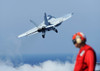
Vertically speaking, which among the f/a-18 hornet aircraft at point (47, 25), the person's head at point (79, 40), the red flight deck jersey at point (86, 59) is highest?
the f/a-18 hornet aircraft at point (47, 25)

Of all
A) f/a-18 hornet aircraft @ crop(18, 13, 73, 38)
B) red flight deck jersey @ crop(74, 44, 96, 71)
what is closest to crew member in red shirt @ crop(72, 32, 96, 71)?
red flight deck jersey @ crop(74, 44, 96, 71)

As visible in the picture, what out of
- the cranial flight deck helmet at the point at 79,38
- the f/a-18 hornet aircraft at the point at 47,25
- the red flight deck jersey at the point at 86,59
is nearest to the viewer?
the red flight deck jersey at the point at 86,59

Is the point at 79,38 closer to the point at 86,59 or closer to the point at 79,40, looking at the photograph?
the point at 79,40

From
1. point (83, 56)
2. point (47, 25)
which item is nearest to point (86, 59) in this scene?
point (83, 56)

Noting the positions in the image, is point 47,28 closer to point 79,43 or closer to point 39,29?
point 39,29

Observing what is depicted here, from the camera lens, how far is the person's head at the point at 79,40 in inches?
540

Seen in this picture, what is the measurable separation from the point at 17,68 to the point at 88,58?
174563 millimetres

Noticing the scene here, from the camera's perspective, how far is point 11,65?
582 ft

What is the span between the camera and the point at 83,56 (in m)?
13.6

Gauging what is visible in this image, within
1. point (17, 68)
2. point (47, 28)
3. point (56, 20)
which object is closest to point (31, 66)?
point (17, 68)

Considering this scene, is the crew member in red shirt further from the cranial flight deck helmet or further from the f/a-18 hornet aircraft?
the f/a-18 hornet aircraft

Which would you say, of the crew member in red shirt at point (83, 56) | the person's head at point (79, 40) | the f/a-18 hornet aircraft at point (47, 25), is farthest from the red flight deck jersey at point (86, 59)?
the f/a-18 hornet aircraft at point (47, 25)

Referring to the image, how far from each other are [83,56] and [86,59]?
0.13 metres

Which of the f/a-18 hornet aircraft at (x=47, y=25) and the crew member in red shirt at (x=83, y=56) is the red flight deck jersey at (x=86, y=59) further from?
the f/a-18 hornet aircraft at (x=47, y=25)
